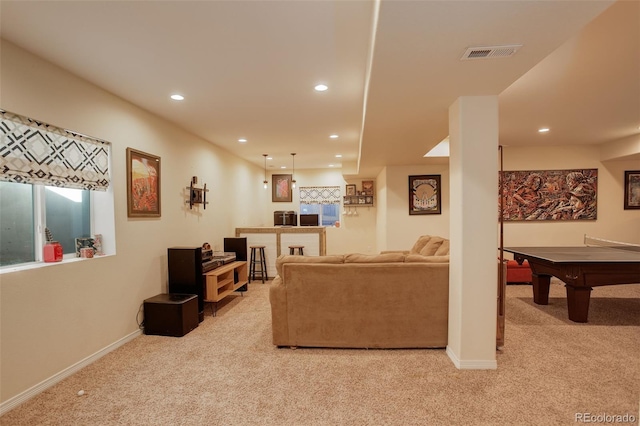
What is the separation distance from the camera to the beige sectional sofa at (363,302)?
3.02 m

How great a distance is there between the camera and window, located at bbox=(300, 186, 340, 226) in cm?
909

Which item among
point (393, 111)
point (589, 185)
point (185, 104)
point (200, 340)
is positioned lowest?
point (200, 340)

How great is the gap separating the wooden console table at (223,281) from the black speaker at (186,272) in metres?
0.16

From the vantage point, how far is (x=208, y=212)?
211 inches

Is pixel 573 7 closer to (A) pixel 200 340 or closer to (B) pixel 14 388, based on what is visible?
(A) pixel 200 340

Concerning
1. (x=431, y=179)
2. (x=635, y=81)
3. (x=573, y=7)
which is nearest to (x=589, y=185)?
(x=431, y=179)

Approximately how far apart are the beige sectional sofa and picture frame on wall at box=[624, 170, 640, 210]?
560cm

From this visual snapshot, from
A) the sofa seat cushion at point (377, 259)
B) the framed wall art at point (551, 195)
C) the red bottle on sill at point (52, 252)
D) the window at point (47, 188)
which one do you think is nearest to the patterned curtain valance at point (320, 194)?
the framed wall art at point (551, 195)

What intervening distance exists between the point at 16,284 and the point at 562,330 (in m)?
5.30

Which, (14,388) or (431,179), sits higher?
(431,179)

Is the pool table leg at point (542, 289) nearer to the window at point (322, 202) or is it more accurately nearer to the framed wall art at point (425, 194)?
the framed wall art at point (425, 194)

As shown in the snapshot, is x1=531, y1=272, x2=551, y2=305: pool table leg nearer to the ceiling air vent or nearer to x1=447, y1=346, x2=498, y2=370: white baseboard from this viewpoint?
x1=447, y1=346, x2=498, y2=370: white baseboard

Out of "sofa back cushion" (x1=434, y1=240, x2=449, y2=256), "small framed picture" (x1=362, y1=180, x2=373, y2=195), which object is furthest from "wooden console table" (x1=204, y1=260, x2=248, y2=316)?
"small framed picture" (x1=362, y1=180, x2=373, y2=195)

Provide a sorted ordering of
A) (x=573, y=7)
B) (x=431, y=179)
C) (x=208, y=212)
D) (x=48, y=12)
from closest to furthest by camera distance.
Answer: (x=573, y=7)
(x=48, y=12)
(x=208, y=212)
(x=431, y=179)
